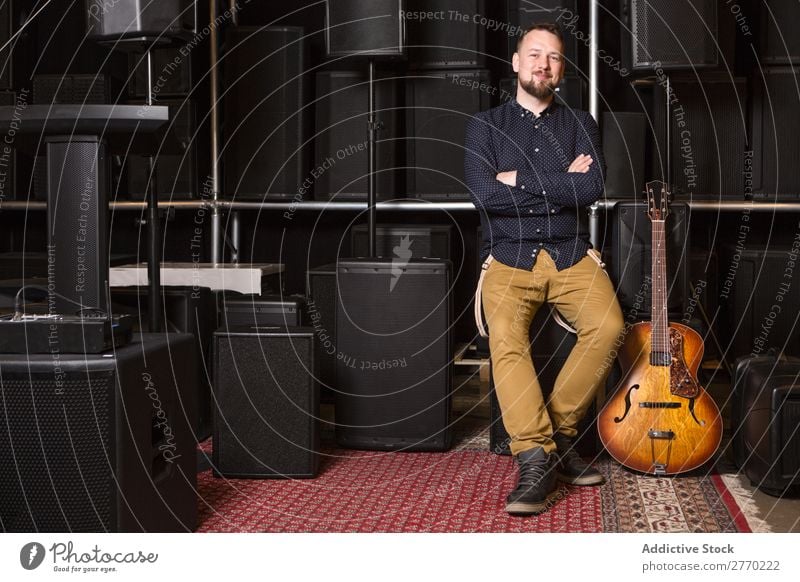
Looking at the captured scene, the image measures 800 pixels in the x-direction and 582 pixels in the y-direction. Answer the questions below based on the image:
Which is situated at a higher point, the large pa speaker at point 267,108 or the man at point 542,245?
the large pa speaker at point 267,108

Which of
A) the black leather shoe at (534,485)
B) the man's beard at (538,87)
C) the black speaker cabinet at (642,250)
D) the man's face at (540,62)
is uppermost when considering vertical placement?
the man's face at (540,62)

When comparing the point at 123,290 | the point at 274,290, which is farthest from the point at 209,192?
the point at 123,290

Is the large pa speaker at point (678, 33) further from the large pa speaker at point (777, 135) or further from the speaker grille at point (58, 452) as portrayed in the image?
the speaker grille at point (58, 452)

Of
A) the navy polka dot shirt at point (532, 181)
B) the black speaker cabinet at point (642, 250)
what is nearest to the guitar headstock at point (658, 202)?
the black speaker cabinet at point (642, 250)

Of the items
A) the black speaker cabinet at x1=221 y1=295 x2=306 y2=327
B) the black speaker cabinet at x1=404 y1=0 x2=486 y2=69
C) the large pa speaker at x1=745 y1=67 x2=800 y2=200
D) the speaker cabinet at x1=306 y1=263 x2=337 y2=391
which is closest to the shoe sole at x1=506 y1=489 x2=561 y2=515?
the black speaker cabinet at x1=221 y1=295 x2=306 y2=327

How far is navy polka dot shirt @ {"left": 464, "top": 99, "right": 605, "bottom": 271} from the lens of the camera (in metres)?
3.19

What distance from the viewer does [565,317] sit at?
3309 millimetres

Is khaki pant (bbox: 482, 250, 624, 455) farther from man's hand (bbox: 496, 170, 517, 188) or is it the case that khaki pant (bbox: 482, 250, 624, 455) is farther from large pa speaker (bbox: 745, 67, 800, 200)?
large pa speaker (bbox: 745, 67, 800, 200)

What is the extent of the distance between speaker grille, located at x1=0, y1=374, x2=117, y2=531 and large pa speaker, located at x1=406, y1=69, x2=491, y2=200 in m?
2.76

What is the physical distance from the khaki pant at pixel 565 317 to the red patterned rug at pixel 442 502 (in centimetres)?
25

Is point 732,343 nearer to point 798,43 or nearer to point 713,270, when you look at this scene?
point 713,270

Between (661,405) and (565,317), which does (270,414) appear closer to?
(565,317)

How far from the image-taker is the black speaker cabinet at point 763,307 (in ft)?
14.5

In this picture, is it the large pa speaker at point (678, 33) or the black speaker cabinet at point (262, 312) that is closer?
the black speaker cabinet at point (262, 312)
